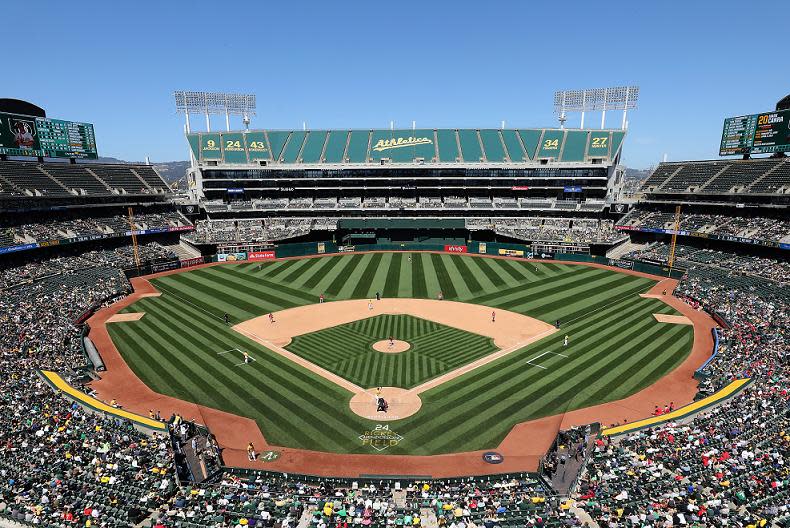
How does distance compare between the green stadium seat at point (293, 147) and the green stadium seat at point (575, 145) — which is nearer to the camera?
the green stadium seat at point (575, 145)

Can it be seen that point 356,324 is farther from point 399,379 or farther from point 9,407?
point 9,407

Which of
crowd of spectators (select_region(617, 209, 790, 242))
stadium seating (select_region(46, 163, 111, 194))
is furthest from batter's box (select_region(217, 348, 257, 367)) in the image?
crowd of spectators (select_region(617, 209, 790, 242))

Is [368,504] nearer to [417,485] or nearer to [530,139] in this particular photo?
[417,485]

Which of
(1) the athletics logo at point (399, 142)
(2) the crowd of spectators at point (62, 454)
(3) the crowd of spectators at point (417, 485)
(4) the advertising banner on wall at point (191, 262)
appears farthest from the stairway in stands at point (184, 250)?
(3) the crowd of spectators at point (417, 485)

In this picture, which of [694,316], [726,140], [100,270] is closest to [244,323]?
[100,270]

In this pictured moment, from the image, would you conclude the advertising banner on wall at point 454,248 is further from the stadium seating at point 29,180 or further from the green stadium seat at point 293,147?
the stadium seating at point 29,180

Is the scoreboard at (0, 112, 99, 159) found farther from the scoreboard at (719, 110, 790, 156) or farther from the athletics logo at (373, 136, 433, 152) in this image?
the scoreboard at (719, 110, 790, 156)
